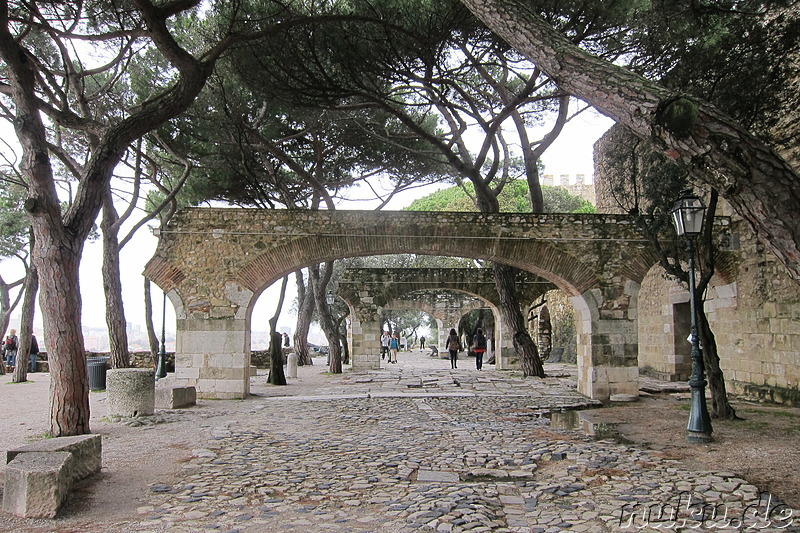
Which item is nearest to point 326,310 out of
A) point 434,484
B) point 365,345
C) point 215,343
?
point 365,345

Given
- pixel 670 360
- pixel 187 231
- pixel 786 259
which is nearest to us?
pixel 786 259

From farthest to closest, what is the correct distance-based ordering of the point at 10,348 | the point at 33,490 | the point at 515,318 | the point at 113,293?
the point at 10,348 → the point at 515,318 → the point at 113,293 → the point at 33,490

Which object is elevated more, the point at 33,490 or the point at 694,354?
the point at 694,354

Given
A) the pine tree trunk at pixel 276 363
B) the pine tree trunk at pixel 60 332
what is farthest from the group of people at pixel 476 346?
the pine tree trunk at pixel 60 332

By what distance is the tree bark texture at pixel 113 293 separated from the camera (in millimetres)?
11617

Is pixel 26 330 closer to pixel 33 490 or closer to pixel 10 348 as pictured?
pixel 10 348

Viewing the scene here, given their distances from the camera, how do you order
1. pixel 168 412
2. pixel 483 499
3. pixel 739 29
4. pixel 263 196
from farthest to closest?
Result: pixel 263 196
pixel 168 412
pixel 739 29
pixel 483 499

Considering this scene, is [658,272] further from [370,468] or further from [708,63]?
[370,468]

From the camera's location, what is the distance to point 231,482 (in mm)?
4965

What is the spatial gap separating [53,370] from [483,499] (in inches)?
167

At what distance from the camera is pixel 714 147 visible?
3.57 meters

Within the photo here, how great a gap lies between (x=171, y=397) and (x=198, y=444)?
310 centimetres

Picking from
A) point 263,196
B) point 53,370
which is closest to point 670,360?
point 263,196

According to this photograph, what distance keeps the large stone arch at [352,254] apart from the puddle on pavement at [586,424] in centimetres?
203
